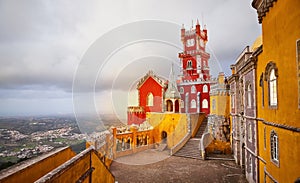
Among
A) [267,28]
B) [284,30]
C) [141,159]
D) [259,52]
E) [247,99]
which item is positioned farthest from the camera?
[141,159]

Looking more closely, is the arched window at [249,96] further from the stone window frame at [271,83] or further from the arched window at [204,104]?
the arched window at [204,104]

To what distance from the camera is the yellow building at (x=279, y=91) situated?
6457 mm

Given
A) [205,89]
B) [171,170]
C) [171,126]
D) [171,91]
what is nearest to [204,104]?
[205,89]

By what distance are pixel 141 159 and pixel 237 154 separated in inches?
318

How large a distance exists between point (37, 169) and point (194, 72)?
2911 cm

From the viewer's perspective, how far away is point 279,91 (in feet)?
25.7

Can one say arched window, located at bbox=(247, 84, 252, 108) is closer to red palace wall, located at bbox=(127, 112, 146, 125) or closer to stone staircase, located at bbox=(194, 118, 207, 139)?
stone staircase, located at bbox=(194, 118, 207, 139)

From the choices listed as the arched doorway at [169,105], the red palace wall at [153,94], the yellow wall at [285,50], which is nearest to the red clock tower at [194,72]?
the arched doorway at [169,105]

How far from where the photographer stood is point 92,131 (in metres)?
16.7

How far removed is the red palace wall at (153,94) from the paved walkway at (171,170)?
10.4m

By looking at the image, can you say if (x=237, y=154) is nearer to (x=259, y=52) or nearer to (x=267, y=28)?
(x=259, y=52)

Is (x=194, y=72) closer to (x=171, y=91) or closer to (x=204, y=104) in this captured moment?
(x=204, y=104)

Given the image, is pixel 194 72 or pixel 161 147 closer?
pixel 161 147

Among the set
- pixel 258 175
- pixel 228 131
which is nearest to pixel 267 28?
pixel 258 175
